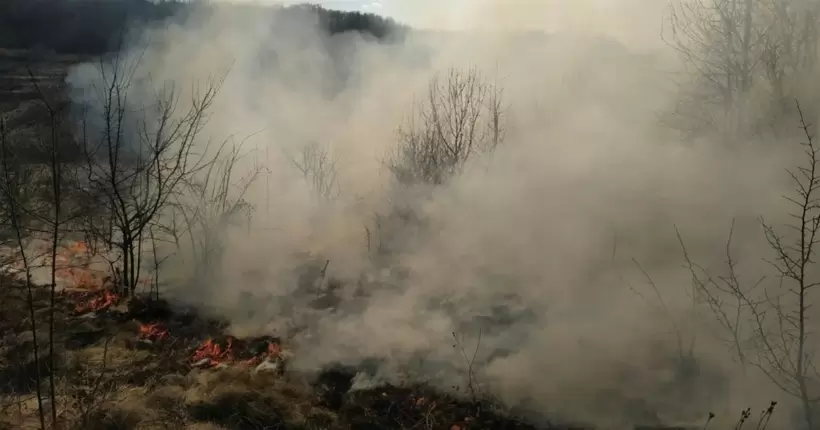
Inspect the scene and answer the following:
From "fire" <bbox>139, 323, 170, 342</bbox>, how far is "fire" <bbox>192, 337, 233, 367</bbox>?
50 centimetres

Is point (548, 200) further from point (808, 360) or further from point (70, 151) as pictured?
point (70, 151)

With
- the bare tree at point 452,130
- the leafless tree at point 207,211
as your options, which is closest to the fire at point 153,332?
the leafless tree at point 207,211

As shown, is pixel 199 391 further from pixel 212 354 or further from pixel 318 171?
pixel 318 171

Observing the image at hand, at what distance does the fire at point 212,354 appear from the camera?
18.6ft

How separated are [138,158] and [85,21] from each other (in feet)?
22.8

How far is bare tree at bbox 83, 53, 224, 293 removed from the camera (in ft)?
22.3

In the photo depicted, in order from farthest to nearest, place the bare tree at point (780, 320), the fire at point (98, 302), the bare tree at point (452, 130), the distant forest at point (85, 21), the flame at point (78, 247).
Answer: the distant forest at point (85, 21) < the bare tree at point (452, 130) < the flame at point (78, 247) < the fire at point (98, 302) < the bare tree at point (780, 320)

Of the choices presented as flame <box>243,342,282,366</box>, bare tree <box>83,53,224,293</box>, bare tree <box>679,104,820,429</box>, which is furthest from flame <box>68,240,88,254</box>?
bare tree <box>679,104,820,429</box>

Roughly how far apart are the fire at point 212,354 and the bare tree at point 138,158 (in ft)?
5.53

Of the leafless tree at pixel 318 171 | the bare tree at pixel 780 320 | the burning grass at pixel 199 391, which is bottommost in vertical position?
the burning grass at pixel 199 391

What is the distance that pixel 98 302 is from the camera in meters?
6.81

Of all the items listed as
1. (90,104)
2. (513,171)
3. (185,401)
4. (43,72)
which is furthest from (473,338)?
(43,72)

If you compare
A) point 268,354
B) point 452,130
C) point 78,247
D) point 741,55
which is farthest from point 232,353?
point 741,55

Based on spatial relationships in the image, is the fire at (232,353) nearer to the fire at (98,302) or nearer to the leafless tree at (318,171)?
the fire at (98,302)
